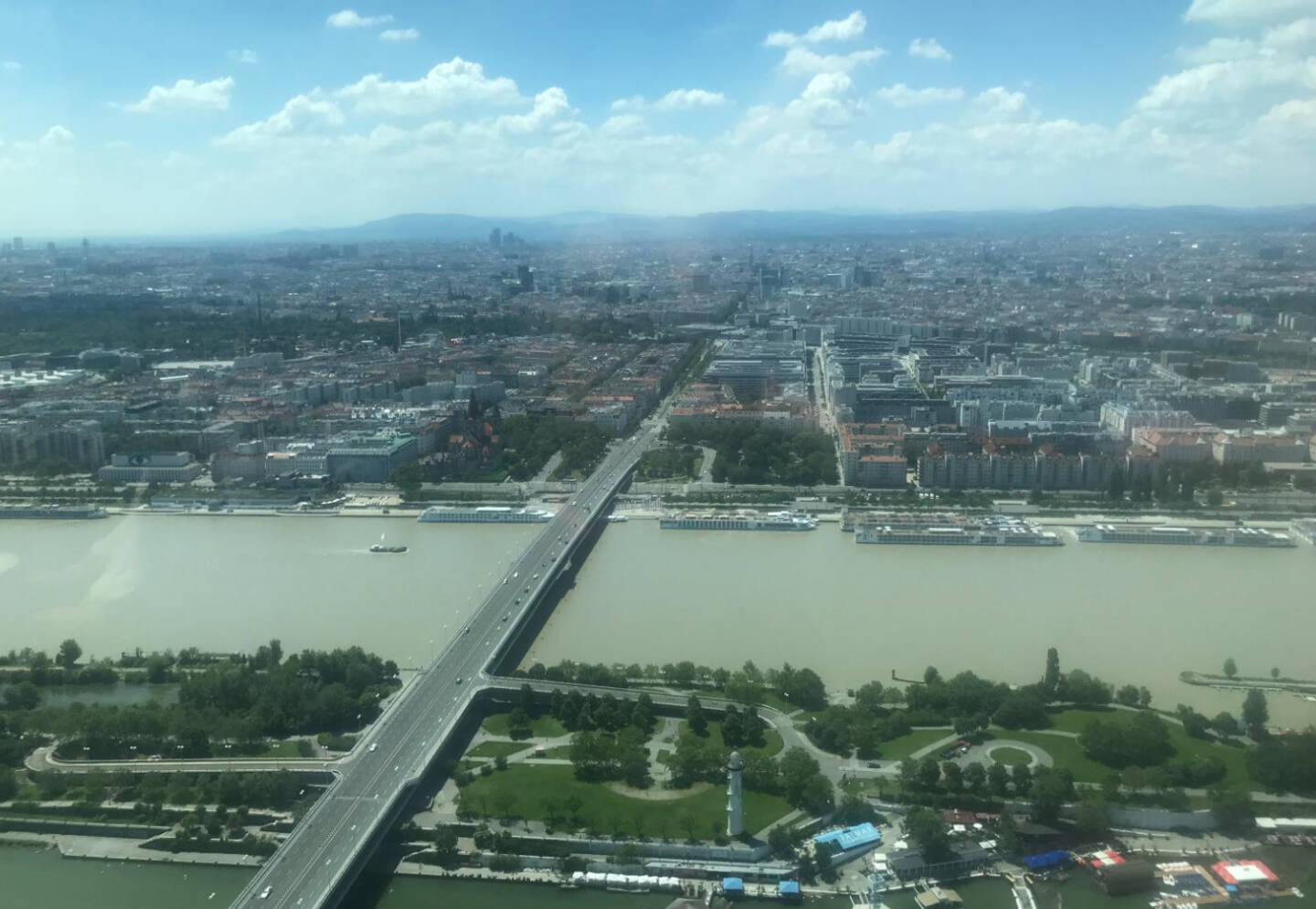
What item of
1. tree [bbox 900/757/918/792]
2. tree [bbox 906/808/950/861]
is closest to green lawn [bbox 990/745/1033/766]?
tree [bbox 900/757/918/792]

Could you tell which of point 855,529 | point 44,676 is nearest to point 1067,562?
point 855,529

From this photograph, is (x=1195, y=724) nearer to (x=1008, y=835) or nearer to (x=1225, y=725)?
(x=1225, y=725)

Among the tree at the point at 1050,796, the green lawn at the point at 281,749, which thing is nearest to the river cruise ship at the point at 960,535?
the tree at the point at 1050,796

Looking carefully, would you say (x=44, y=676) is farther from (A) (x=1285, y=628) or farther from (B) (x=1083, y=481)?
(B) (x=1083, y=481)

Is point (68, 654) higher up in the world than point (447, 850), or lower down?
higher up

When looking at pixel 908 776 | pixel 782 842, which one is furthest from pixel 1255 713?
pixel 782 842

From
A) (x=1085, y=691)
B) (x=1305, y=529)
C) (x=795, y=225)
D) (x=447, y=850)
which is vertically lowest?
(x=447, y=850)

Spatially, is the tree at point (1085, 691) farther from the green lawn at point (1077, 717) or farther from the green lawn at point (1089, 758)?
the green lawn at point (1089, 758)
